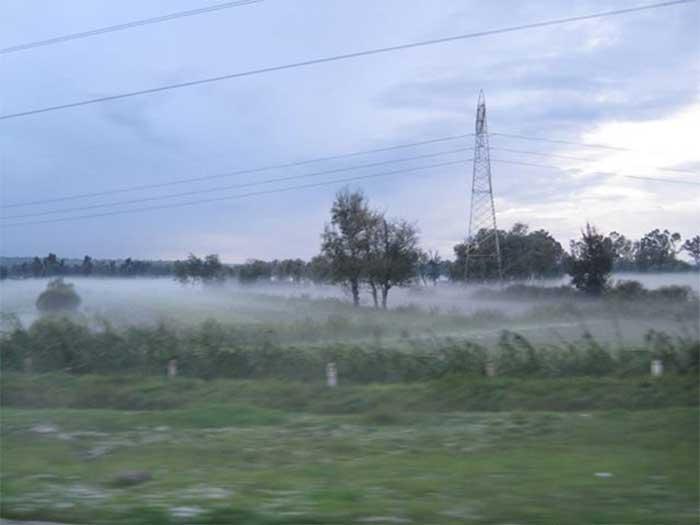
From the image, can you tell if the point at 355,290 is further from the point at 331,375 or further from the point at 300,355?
the point at 331,375

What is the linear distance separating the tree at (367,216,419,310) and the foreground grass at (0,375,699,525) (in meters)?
13.7

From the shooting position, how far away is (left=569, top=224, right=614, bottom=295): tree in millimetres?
29344

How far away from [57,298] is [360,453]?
20.7 meters

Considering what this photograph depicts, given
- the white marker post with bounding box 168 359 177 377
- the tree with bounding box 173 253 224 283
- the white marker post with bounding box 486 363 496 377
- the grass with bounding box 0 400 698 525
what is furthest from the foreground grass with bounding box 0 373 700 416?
the tree with bounding box 173 253 224 283

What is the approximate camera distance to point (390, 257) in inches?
1543

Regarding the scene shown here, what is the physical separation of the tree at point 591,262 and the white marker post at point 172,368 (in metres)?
13.8

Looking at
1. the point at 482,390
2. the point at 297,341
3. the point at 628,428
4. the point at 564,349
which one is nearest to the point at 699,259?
the point at 564,349

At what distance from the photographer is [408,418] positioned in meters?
19.2

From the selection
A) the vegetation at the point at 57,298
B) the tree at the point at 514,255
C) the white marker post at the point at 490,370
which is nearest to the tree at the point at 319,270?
the tree at the point at 514,255

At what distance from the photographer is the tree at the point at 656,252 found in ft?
94.1

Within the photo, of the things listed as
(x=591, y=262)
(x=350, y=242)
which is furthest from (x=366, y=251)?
(x=591, y=262)

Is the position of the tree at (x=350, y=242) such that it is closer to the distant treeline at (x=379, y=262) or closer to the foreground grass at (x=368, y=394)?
the distant treeline at (x=379, y=262)

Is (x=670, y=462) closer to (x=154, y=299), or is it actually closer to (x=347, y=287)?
(x=154, y=299)

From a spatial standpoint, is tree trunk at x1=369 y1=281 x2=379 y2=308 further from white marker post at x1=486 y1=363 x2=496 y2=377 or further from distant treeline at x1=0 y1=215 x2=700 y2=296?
white marker post at x1=486 y1=363 x2=496 y2=377
